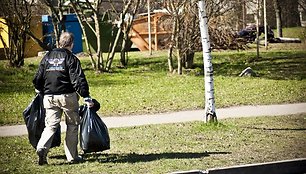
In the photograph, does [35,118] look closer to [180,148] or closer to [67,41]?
[67,41]

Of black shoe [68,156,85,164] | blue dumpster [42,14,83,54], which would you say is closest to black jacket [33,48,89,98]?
black shoe [68,156,85,164]

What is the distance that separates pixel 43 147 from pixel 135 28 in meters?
24.9

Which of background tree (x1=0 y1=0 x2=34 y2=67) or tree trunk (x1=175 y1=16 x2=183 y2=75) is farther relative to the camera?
background tree (x1=0 y1=0 x2=34 y2=67)

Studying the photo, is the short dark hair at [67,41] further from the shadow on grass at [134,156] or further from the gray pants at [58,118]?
the shadow on grass at [134,156]

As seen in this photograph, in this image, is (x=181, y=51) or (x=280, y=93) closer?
(x=280, y=93)

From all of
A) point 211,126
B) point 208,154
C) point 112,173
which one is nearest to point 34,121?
point 112,173

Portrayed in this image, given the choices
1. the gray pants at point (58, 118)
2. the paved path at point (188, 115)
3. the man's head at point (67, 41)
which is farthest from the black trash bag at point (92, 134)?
the paved path at point (188, 115)

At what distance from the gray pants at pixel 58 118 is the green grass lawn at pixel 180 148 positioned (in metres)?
0.29

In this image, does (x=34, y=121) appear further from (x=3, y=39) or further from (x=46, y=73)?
(x=3, y=39)

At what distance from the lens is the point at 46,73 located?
803 cm

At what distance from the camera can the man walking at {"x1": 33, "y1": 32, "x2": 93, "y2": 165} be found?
7910 mm

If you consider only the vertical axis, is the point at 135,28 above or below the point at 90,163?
above

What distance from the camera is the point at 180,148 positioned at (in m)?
9.18

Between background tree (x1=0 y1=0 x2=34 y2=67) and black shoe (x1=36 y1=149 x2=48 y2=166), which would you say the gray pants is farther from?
background tree (x1=0 y1=0 x2=34 y2=67)
